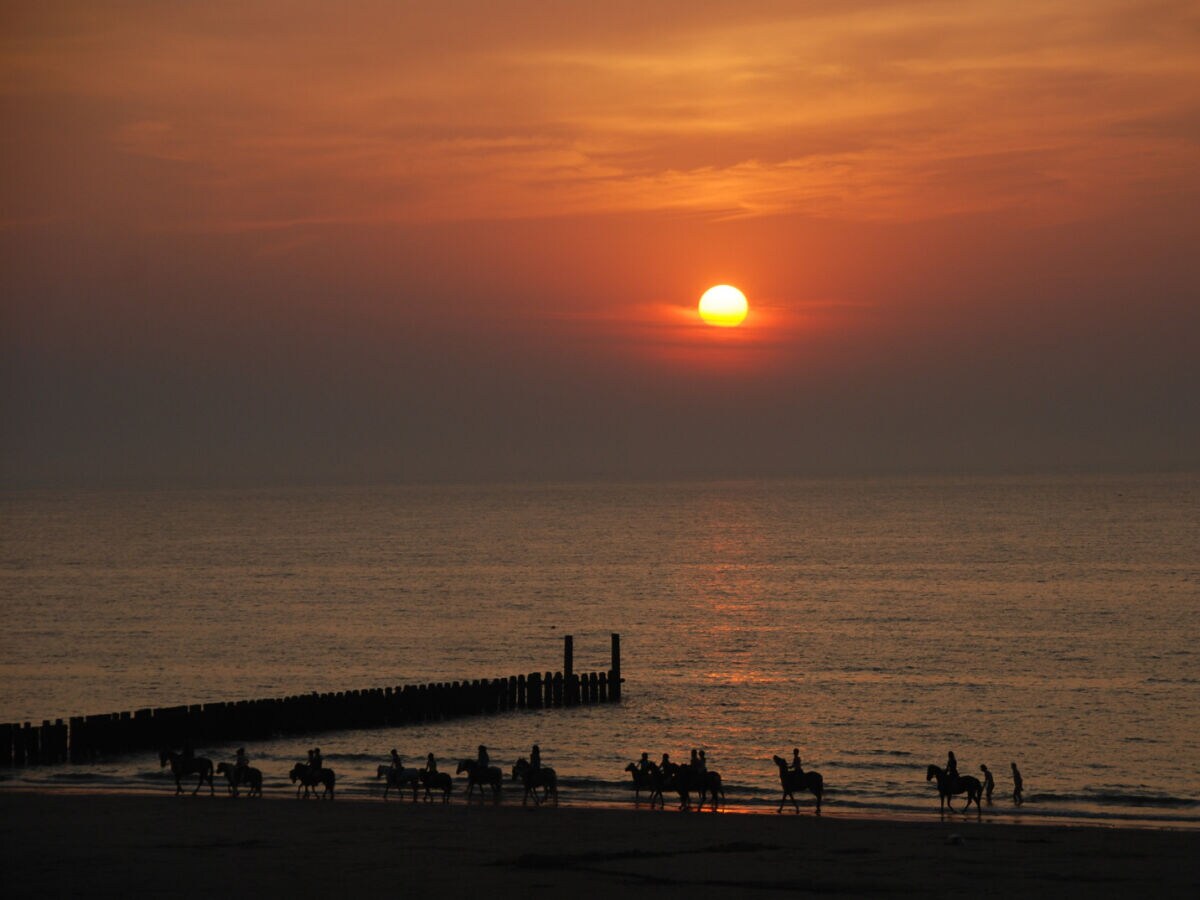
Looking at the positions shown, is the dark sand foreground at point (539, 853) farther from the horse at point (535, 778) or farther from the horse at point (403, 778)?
the horse at point (535, 778)

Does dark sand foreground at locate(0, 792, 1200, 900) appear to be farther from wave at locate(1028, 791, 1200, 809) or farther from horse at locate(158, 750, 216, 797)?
wave at locate(1028, 791, 1200, 809)

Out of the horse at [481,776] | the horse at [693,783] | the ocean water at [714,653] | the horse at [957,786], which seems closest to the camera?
the horse at [693,783]

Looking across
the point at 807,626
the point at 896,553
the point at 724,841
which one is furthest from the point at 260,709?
the point at 896,553

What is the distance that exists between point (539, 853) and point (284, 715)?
21403 millimetres

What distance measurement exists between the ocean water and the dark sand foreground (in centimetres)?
605

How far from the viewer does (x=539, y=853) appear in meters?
24.8

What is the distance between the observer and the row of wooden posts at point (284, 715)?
38750 mm

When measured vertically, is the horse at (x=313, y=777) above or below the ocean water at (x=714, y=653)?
below

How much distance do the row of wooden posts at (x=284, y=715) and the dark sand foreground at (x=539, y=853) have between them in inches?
347

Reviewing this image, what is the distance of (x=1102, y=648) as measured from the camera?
2717 inches

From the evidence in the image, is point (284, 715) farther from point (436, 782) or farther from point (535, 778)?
point (535, 778)

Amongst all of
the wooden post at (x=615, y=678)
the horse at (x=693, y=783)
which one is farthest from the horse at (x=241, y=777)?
the wooden post at (x=615, y=678)

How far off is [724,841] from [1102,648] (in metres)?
47.7

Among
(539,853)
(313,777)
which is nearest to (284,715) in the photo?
(313,777)
